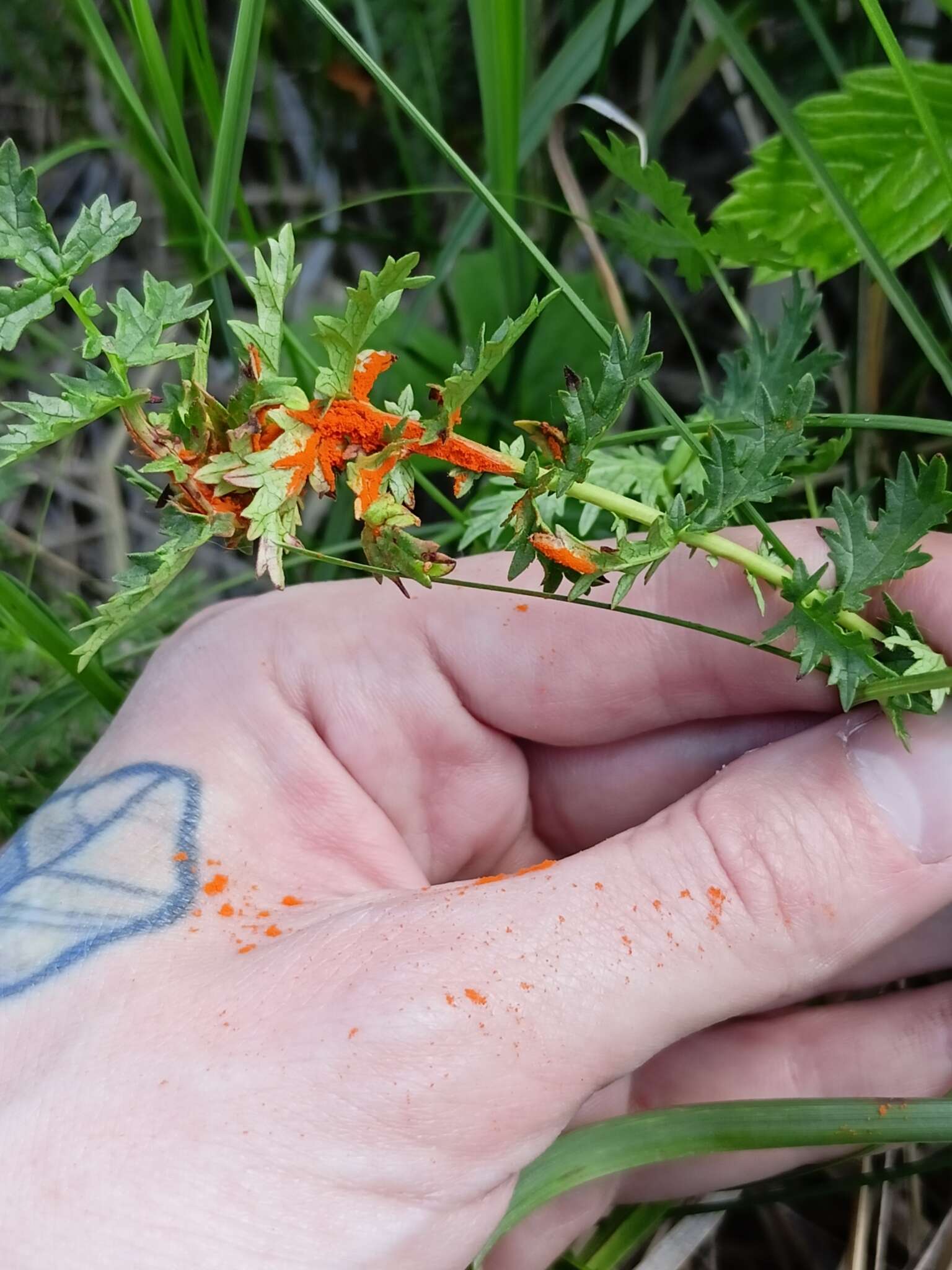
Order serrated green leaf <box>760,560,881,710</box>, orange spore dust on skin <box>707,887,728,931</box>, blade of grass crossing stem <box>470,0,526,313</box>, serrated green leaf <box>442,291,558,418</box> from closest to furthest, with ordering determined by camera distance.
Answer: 1. serrated green leaf <box>442,291,558,418</box>
2. serrated green leaf <box>760,560,881,710</box>
3. orange spore dust on skin <box>707,887,728,931</box>
4. blade of grass crossing stem <box>470,0,526,313</box>

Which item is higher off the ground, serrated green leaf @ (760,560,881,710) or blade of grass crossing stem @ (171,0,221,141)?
blade of grass crossing stem @ (171,0,221,141)

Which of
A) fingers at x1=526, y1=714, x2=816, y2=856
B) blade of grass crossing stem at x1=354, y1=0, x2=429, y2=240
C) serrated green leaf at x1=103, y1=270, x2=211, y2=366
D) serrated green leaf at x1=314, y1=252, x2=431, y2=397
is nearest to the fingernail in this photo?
fingers at x1=526, y1=714, x2=816, y2=856

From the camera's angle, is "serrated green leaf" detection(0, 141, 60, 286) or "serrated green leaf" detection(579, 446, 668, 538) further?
"serrated green leaf" detection(579, 446, 668, 538)

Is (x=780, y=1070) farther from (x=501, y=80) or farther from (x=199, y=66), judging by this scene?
(x=199, y=66)

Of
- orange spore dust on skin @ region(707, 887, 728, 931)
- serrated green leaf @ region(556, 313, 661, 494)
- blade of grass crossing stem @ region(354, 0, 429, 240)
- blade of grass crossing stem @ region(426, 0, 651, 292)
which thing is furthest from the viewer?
blade of grass crossing stem @ region(354, 0, 429, 240)

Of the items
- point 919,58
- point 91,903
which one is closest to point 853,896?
point 91,903

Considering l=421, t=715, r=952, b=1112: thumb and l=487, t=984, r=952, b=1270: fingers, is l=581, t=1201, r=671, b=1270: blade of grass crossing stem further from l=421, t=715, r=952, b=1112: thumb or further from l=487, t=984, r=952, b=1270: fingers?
l=421, t=715, r=952, b=1112: thumb

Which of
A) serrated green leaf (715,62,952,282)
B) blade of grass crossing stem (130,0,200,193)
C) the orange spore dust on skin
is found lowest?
the orange spore dust on skin
